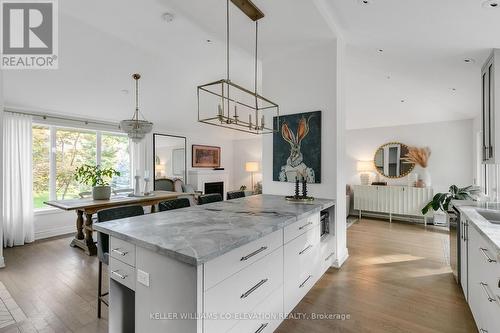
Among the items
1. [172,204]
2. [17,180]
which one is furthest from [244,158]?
[172,204]

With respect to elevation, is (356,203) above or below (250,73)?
below

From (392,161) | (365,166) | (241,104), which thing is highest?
(241,104)

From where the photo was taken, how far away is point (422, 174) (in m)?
5.54

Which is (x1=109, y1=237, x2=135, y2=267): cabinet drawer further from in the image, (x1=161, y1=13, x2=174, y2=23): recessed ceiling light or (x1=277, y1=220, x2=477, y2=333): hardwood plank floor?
(x1=161, y1=13, x2=174, y2=23): recessed ceiling light

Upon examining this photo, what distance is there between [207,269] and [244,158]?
7283 millimetres

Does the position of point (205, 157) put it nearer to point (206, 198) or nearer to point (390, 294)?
point (206, 198)

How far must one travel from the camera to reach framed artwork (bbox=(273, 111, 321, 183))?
3.26 m

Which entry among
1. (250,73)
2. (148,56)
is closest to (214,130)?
(250,73)

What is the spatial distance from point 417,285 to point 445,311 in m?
0.49

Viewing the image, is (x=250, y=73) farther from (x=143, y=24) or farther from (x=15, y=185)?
(x=15, y=185)

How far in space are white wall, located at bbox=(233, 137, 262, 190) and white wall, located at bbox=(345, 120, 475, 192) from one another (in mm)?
3454

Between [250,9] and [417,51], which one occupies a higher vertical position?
[250,9]

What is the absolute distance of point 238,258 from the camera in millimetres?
1479

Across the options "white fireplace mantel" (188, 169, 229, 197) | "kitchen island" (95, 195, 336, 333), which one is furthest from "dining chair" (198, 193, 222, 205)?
"white fireplace mantel" (188, 169, 229, 197)
